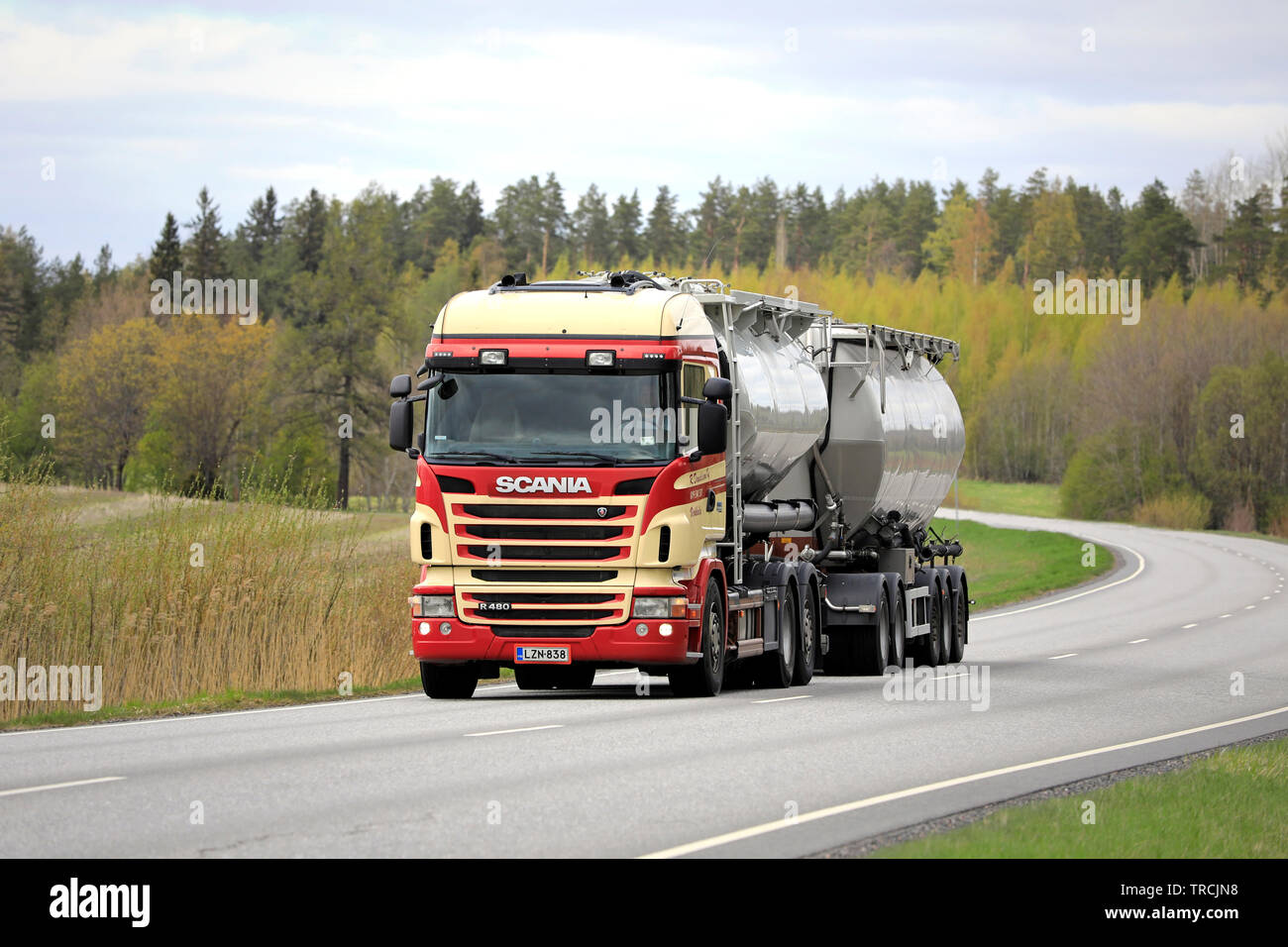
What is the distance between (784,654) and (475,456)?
5629mm

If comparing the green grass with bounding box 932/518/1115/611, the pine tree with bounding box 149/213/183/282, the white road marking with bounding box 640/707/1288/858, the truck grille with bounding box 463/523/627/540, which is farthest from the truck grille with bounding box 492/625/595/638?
the pine tree with bounding box 149/213/183/282

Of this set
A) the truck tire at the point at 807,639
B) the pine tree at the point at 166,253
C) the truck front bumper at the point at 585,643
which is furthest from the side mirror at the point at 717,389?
the pine tree at the point at 166,253

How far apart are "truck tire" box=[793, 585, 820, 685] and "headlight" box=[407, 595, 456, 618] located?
5.60 metres

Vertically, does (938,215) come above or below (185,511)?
Result: above

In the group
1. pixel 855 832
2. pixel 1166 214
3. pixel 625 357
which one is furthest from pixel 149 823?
pixel 1166 214

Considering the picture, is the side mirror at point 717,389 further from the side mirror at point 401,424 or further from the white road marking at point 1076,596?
the white road marking at point 1076,596

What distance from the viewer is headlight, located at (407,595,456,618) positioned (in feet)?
57.0

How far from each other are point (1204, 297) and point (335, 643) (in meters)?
108

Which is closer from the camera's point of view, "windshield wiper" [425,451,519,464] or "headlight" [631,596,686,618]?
"windshield wiper" [425,451,519,464]

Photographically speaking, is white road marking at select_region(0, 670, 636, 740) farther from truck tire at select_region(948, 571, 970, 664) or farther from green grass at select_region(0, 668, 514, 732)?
truck tire at select_region(948, 571, 970, 664)

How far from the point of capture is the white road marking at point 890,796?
30.7 ft

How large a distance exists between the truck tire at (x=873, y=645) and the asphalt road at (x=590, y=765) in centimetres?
71

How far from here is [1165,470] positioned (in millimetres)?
94062

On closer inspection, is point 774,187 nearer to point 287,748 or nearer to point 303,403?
point 303,403
